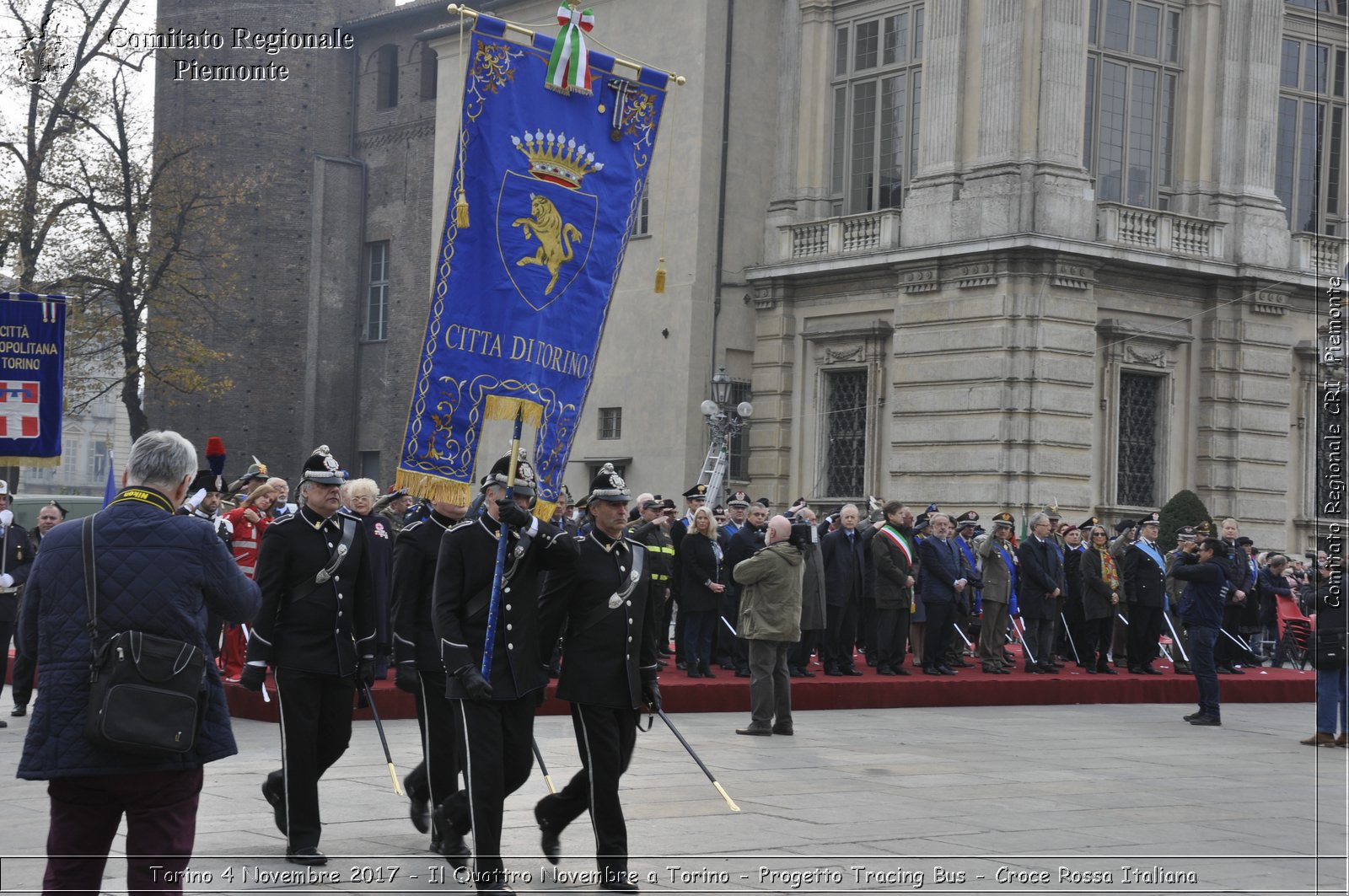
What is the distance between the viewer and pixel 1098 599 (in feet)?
74.6

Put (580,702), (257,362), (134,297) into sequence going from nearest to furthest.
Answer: (580,702), (134,297), (257,362)

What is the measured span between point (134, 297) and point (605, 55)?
27.8 metres

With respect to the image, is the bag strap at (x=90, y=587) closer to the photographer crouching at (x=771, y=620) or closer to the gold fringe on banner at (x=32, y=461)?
the photographer crouching at (x=771, y=620)

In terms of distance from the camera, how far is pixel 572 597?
9133 millimetres

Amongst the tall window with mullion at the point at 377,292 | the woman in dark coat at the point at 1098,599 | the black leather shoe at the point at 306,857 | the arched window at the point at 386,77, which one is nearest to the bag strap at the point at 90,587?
the black leather shoe at the point at 306,857

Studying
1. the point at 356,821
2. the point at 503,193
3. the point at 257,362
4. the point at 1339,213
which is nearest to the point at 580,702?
the point at 356,821

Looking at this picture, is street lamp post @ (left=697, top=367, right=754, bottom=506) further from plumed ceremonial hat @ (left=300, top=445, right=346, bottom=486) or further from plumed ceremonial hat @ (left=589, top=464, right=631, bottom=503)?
plumed ceremonial hat @ (left=589, top=464, right=631, bottom=503)

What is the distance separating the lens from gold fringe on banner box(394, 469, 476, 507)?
1084 cm

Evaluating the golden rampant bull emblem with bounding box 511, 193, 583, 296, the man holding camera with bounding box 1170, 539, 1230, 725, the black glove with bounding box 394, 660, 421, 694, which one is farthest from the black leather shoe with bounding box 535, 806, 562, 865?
the man holding camera with bounding box 1170, 539, 1230, 725

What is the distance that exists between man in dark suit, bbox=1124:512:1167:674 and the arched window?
28700 mm

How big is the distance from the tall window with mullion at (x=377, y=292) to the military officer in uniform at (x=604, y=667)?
3824 cm

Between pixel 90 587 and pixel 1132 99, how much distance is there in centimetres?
2868

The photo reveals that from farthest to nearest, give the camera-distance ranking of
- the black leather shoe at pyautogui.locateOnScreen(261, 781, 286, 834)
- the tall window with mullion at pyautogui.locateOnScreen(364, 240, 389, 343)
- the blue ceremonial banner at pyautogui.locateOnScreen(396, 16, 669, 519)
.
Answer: the tall window with mullion at pyautogui.locateOnScreen(364, 240, 389, 343) < the blue ceremonial banner at pyautogui.locateOnScreen(396, 16, 669, 519) < the black leather shoe at pyautogui.locateOnScreen(261, 781, 286, 834)

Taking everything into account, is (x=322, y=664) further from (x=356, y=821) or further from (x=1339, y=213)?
(x=1339, y=213)
